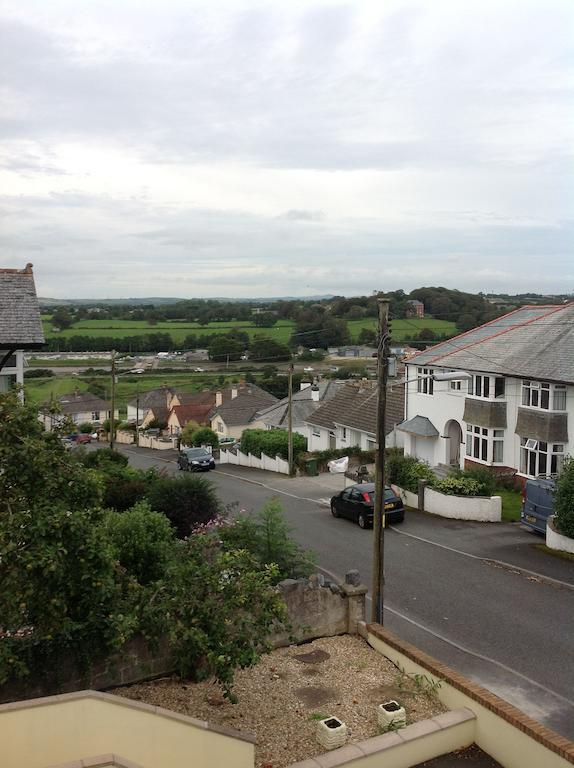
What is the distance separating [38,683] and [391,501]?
1565 centimetres

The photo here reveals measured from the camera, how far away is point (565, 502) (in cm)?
1964

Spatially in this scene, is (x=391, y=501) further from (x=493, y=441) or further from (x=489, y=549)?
(x=493, y=441)

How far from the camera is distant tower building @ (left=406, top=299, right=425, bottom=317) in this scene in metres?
32.6

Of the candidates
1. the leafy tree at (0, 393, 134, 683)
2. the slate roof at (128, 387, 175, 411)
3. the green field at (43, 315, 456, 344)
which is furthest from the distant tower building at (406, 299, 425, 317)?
the slate roof at (128, 387, 175, 411)

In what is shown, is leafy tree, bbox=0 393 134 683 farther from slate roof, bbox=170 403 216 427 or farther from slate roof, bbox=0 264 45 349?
slate roof, bbox=170 403 216 427

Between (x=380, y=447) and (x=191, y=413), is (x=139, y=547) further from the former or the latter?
(x=191, y=413)

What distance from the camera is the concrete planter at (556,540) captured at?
1981cm

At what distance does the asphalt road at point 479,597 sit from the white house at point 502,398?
18.1 ft

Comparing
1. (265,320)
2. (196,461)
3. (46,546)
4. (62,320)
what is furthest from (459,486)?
(62,320)

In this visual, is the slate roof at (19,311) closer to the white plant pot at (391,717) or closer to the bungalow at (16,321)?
the bungalow at (16,321)

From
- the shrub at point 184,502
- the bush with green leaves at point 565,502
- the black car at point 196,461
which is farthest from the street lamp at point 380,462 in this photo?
the black car at point 196,461

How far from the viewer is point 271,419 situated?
55125 millimetres

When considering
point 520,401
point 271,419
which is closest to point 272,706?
point 520,401

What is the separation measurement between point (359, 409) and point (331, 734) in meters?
31.9
